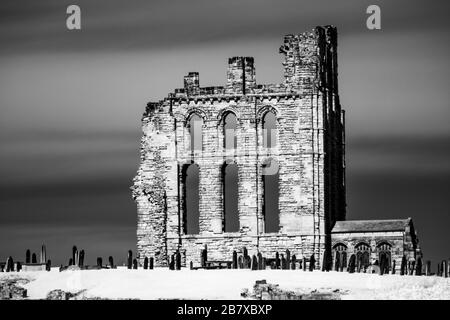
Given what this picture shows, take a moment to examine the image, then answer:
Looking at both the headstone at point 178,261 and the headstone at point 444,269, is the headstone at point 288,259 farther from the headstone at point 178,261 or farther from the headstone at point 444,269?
the headstone at point 444,269

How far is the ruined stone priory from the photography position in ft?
295

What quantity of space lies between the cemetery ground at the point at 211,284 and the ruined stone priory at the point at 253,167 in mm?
8944

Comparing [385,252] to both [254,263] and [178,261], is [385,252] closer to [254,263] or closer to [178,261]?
[254,263]

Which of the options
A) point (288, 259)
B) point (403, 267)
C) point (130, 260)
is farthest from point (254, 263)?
point (403, 267)

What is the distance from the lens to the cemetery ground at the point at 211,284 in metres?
72.8

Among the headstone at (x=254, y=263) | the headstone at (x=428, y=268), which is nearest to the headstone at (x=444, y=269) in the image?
the headstone at (x=428, y=268)

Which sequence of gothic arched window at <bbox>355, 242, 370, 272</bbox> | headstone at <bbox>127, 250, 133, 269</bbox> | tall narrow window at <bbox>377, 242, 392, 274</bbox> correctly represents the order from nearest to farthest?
headstone at <bbox>127, 250, 133, 269</bbox>, gothic arched window at <bbox>355, 242, 370, 272</bbox>, tall narrow window at <bbox>377, 242, 392, 274</bbox>

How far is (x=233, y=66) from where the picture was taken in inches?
3597

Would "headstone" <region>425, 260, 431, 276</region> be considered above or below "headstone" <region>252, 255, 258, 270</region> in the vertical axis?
below

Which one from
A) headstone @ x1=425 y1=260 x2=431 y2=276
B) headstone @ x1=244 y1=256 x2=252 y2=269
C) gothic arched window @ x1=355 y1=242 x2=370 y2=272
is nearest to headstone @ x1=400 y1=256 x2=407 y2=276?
headstone @ x1=425 y1=260 x2=431 y2=276

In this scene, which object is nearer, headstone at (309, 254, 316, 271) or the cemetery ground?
the cemetery ground

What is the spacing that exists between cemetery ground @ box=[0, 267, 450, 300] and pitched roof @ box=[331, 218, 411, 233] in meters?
8.76

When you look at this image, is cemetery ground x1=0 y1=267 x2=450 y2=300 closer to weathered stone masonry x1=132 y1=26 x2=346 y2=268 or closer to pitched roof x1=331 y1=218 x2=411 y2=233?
pitched roof x1=331 y1=218 x2=411 y2=233
